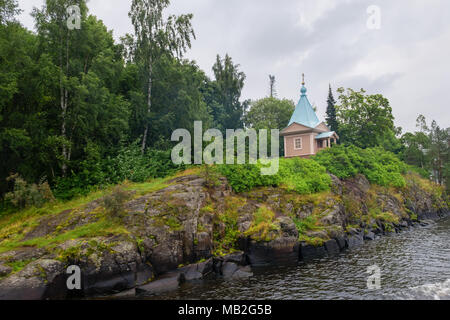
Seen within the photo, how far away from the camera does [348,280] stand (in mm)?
14320

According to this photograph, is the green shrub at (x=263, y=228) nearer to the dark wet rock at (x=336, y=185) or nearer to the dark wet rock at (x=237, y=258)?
the dark wet rock at (x=237, y=258)

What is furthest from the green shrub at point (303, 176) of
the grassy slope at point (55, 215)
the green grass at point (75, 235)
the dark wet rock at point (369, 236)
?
the green grass at point (75, 235)

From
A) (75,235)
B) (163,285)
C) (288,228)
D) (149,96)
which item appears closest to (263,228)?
(288,228)

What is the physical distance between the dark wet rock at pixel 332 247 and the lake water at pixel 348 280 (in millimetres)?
638

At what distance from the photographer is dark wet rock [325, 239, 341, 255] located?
2012cm

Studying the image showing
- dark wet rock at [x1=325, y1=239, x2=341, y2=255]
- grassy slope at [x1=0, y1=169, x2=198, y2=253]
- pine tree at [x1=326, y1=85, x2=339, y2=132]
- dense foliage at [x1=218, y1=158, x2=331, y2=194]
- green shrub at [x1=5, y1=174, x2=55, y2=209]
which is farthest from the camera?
pine tree at [x1=326, y1=85, x2=339, y2=132]

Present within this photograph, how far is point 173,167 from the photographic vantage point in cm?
2458

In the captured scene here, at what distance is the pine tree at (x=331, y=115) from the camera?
4875 cm

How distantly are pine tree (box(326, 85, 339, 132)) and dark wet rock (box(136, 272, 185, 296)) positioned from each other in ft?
132

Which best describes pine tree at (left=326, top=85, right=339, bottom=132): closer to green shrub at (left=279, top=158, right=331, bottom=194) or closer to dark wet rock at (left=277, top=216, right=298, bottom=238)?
green shrub at (left=279, top=158, right=331, bottom=194)

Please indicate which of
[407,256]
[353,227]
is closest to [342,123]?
[353,227]

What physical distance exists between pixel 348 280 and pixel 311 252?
16.8ft

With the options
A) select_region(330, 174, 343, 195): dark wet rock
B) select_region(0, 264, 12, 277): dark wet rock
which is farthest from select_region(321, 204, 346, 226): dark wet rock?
select_region(0, 264, 12, 277): dark wet rock
